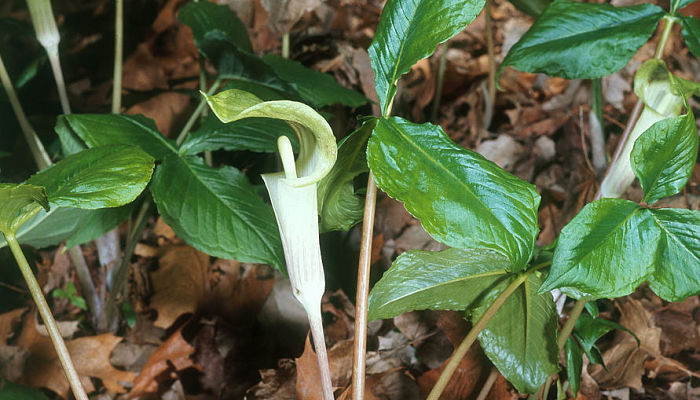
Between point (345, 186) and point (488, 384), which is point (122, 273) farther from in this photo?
point (488, 384)

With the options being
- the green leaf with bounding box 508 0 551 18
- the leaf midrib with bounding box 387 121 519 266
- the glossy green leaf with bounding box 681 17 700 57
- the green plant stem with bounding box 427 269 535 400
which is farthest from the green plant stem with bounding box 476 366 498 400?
the green leaf with bounding box 508 0 551 18

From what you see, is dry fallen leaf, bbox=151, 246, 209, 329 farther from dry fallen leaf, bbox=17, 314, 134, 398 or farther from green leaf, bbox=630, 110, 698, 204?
green leaf, bbox=630, 110, 698, 204

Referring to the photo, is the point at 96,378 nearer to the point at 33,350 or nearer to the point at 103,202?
the point at 33,350

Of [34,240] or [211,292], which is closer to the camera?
[34,240]

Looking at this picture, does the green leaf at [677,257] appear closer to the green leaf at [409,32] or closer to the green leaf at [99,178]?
the green leaf at [409,32]

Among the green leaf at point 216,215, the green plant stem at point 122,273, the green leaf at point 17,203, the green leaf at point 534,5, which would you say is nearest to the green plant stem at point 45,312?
the green leaf at point 17,203

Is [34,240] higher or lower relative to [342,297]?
higher

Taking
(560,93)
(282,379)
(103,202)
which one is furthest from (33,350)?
(560,93)
